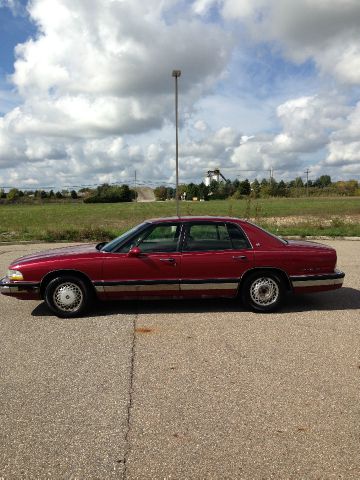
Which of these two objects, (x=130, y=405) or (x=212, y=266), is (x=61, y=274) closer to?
(x=212, y=266)

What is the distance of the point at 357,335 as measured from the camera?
5125mm

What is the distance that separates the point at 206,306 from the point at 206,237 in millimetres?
1051

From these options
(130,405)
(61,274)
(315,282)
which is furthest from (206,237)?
(130,405)

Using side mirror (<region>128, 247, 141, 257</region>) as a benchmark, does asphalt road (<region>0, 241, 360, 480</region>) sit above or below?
below

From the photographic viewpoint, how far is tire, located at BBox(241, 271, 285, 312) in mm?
6121

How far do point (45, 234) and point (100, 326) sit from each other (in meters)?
11.3

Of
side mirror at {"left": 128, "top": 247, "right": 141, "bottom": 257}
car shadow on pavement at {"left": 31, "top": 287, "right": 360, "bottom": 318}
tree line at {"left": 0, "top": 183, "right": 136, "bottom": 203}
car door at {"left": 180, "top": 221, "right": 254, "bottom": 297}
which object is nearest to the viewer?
side mirror at {"left": 128, "top": 247, "right": 141, "bottom": 257}

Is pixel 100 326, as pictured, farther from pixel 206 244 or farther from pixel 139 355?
pixel 206 244

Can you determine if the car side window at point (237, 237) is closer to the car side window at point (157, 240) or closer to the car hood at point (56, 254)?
the car side window at point (157, 240)

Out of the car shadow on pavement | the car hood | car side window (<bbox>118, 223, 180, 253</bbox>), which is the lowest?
the car shadow on pavement

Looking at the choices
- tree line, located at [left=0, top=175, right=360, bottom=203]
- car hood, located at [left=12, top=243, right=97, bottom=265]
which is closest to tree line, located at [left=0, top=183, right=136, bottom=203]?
tree line, located at [left=0, top=175, right=360, bottom=203]

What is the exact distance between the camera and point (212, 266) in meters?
6.05

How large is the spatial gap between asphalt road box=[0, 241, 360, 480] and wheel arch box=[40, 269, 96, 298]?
433 mm

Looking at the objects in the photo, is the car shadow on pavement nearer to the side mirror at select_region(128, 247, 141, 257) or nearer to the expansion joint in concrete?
the side mirror at select_region(128, 247, 141, 257)
